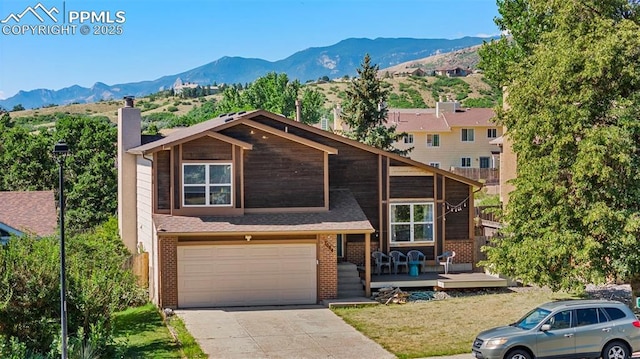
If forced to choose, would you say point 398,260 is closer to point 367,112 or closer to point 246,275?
point 246,275

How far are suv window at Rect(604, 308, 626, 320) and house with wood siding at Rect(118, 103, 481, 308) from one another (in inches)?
384

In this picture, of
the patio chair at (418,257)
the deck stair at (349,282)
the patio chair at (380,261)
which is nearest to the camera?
the deck stair at (349,282)

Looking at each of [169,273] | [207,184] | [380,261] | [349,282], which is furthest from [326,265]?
[169,273]

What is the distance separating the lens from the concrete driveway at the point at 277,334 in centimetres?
1906

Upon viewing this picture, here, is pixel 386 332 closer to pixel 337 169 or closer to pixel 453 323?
pixel 453 323

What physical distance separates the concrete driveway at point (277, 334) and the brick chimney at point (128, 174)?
8684 millimetres

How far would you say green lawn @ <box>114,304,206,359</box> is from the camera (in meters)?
18.9

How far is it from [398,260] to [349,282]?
2.97 metres

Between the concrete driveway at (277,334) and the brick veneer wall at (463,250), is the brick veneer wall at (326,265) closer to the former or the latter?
the concrete driveway at (277,334)

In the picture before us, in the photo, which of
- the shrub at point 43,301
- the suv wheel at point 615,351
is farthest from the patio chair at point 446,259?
the shrub at point 43,301

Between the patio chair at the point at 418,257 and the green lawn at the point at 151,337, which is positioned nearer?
the green lawn at the point at 151,337

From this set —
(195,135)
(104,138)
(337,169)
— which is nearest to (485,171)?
(104,138)

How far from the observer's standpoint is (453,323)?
72.6 feet

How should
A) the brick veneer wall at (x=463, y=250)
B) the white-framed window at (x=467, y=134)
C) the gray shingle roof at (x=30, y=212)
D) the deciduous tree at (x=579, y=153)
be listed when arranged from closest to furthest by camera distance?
the deciduous tree at (x=579, y=153)
the brick veneer wall at (x=463, y=250)
the gray shingle roof at (x=30, y=212)
the white-framed window at (x=467, y=134)
